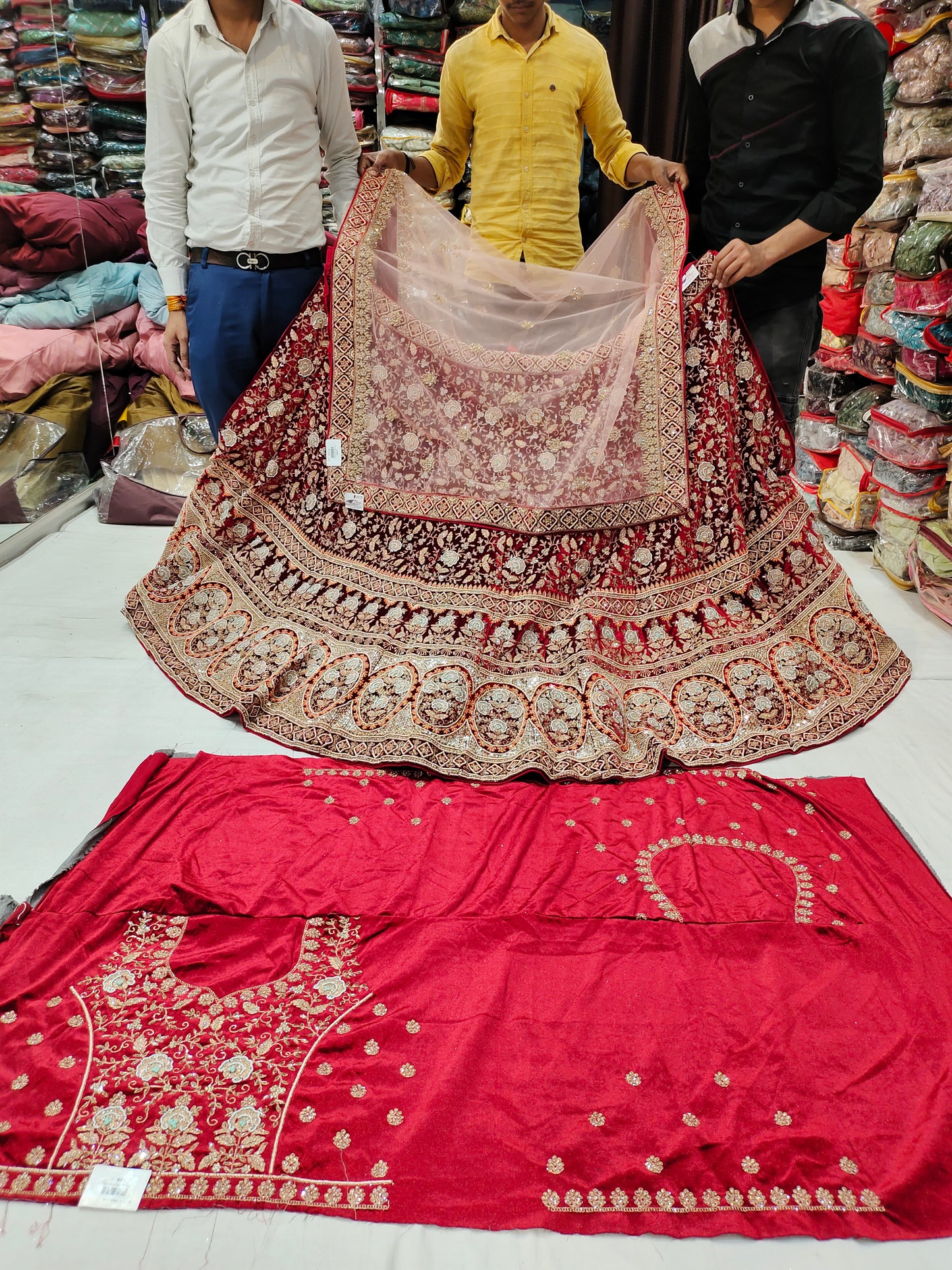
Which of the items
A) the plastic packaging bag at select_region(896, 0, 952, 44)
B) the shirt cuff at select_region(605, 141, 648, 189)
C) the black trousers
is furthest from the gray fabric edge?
the plastic packaging bag at select_region(896, 0, 952, 44)

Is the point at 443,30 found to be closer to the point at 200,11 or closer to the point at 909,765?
the point at 200,11

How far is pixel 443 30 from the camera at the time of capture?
388cm

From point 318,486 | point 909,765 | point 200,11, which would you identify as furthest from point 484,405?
point 909,765

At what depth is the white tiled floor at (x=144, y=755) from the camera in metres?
1.09

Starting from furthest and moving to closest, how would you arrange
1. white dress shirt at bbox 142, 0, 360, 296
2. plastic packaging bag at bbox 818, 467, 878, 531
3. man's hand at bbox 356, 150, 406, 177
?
1. plastic packaging bag at bbox 818, 467, 878, 531
2. man's hand at bbox 356, 150, 406, 177
3. white dress shirt at bbox 142, 0, 360, 296

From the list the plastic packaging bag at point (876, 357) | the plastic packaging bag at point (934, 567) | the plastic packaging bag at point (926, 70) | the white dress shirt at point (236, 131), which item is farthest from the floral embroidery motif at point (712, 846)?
the plastic packaging bag at point (926, 70)

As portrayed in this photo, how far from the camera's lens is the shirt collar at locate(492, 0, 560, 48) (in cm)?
241

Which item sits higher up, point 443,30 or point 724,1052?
point 443,30

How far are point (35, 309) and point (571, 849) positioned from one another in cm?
314

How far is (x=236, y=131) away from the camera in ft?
7.49

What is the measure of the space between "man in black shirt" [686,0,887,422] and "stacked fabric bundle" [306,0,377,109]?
210 cm

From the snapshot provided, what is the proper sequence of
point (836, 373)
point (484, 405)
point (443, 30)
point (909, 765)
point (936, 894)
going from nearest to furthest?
point (936, 894) → point (909, 765) → point (484, 405) → point (836, 373) → point (443, 30)

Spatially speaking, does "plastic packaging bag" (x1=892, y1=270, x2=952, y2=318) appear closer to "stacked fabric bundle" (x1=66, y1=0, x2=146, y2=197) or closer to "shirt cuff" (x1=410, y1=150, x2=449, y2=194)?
"shirt cuff" (x1=410, y1=150, x2=449, y2=194)

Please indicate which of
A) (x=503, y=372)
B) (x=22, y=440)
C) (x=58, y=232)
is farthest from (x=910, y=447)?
(x=58, y=232)
